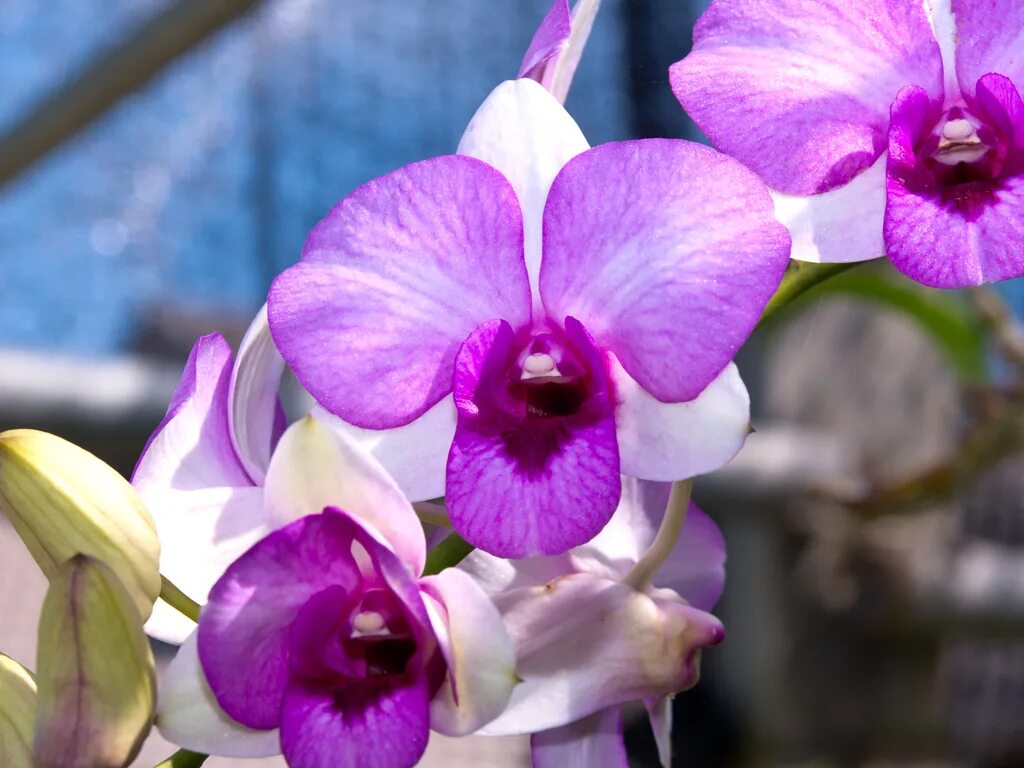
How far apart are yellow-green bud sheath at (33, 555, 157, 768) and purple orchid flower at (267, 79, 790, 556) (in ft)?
0.16

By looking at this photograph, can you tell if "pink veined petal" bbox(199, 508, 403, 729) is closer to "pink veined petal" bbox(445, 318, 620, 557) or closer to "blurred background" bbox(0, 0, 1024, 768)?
"pink veined petal" bbox(445, 318, 620, 557)

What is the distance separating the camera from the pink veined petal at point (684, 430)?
7.9 inches

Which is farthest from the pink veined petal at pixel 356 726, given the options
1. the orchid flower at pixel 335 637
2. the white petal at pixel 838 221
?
the white petal at pixel 838 221

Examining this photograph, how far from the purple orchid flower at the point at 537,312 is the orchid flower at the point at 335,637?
0.01 meters

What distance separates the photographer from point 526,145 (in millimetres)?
219

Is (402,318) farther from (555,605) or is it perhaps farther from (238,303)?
(238,303)

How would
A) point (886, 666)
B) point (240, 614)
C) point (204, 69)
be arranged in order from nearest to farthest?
point (240, 614) → point (204, 69) → point (886, 666)

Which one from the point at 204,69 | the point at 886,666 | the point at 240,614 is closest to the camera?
the point at 240,614

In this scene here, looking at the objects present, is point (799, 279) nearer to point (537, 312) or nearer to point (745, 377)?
point (537, 312)

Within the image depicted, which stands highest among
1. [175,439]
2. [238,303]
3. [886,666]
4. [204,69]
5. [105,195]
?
[175,439]

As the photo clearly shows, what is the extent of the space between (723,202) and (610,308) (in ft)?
0.09

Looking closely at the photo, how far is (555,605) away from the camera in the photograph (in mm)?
227

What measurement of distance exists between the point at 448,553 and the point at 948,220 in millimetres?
106

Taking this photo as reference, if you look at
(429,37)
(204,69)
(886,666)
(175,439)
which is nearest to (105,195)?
(204,69)
